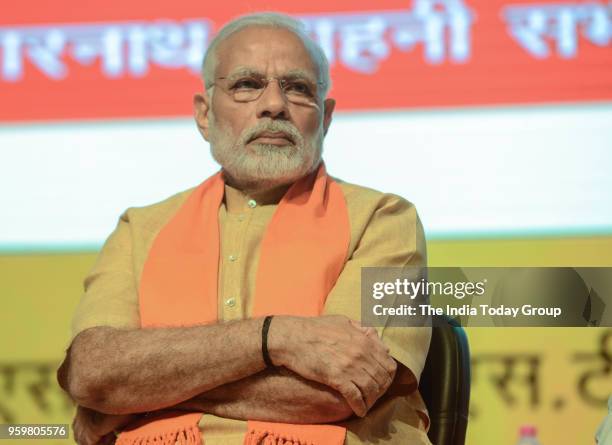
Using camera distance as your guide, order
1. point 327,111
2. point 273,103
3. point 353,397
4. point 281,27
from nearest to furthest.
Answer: point 353,397 < point 273,103 < point 281,27 < point 327,111

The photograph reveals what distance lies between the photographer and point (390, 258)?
271 cm

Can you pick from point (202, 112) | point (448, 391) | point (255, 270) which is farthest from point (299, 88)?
point (448, 391)

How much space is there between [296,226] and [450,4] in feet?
3.31

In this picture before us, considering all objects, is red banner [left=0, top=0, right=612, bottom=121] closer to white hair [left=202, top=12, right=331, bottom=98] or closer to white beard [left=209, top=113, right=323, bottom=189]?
white hair [left=202, top=12, right=331, bottom=98]

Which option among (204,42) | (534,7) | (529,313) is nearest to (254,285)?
(529,313)

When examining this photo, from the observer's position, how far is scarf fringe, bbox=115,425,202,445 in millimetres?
2527

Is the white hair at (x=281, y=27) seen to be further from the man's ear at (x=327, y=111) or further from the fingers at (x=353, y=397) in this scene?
the fingers at (x=353, y=397)

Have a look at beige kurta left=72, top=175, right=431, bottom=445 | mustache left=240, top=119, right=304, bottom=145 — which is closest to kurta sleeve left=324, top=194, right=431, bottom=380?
beige kurta left=72, top=175, right=431, bottom=445

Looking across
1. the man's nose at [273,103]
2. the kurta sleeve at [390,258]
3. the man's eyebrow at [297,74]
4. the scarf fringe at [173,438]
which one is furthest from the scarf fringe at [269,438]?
the man's eyebrow at [297,74]

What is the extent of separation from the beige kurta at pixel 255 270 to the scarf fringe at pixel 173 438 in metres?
0.03

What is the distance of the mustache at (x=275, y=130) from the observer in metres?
2.86

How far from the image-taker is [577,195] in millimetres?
3256

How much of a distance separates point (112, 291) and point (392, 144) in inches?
41.2

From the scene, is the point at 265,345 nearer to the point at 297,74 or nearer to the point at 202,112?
the point at 297,74
